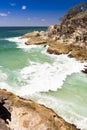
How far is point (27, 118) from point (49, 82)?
1325 centimetres


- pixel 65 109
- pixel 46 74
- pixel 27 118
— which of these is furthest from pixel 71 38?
pixel 27 118

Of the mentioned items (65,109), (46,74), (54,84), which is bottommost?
(65,109)

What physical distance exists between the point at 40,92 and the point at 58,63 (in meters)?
16.0

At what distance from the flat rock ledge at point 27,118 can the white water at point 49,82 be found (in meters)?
2.73

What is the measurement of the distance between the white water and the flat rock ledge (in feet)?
8.96

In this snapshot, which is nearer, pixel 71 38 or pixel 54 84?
pixel 54 84

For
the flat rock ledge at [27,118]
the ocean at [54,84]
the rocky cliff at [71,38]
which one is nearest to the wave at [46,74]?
the ocean at [54,84]

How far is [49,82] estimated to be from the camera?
95.0 ft

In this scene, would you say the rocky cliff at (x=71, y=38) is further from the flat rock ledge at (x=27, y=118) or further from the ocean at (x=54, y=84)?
the flat rock ledge at (x=27, y=118)

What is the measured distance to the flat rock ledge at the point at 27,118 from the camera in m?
15.4

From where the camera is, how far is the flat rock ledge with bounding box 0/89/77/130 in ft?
50.5

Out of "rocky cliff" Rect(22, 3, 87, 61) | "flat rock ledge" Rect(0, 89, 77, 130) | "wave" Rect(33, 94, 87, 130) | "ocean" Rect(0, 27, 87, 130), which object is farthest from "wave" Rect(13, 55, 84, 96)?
"flat rock ledge" Rect(0, 89, 77, 130)

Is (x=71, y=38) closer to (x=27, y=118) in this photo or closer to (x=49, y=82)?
(x=49, y=82)

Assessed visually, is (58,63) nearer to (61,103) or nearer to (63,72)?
(63,72)
